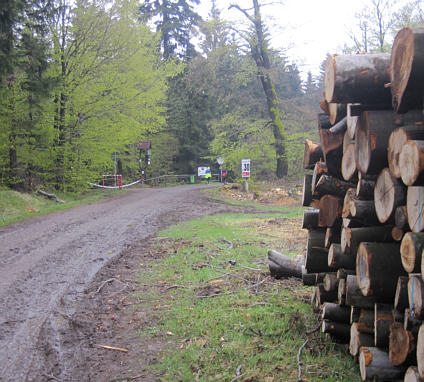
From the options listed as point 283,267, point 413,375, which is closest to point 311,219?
point 283,267

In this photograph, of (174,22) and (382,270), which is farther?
(174,22)

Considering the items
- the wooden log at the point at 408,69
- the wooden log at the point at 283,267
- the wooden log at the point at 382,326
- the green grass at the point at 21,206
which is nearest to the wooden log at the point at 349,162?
the wooden log at the point at 408,69

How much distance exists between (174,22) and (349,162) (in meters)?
46.3

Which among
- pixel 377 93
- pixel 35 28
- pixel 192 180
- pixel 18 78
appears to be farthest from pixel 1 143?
pixel 192 180

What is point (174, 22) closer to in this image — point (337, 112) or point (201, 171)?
point (201, 171)

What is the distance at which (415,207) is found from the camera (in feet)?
8.29

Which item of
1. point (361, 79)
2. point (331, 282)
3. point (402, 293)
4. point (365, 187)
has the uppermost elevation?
point (361, 79)

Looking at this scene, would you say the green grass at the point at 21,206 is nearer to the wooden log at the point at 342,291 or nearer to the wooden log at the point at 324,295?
the wooden log at the point at 324,295

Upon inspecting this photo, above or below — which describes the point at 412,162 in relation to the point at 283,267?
above

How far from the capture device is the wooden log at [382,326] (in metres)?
3.00

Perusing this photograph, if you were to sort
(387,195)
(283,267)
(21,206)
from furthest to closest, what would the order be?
(21,206) → (283,267) → (387,195)

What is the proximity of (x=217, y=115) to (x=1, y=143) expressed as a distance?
31.9 m

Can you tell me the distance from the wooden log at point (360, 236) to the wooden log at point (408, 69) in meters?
1.06

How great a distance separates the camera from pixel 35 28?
53.9 feet
